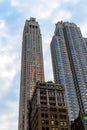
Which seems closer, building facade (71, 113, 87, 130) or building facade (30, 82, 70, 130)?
building facade (30, 82, 70, 130)

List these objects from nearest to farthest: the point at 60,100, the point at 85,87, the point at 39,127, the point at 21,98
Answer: the point at 39,127 < the point at 60,100 < the point at 21,98 < the point at 85,87

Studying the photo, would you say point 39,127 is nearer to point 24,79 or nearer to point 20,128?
point 20,128

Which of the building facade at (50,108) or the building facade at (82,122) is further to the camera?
the building facade at (82,122)

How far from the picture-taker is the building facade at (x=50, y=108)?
390 feet

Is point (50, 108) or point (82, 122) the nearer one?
point (82, 122)

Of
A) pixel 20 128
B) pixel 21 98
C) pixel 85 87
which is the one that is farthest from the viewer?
pixel 85 87

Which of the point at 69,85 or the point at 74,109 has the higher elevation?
the point at 69,85

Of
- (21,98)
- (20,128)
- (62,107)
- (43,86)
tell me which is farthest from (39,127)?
(21,98)

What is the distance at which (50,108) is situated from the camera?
414 ft

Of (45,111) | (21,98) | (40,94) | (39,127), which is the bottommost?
(39,127)

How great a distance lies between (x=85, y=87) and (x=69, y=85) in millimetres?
14512

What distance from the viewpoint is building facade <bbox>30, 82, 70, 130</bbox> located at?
119m

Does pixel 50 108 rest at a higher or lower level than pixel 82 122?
higher

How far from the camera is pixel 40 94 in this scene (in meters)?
133
